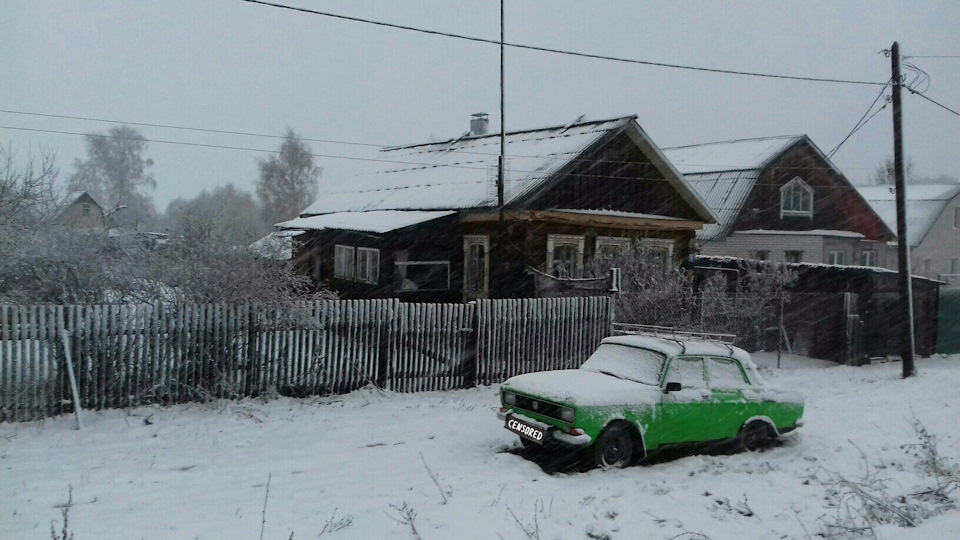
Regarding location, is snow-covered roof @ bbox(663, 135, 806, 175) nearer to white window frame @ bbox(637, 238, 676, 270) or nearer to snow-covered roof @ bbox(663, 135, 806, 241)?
snow-covered roof @ bbox(663, 135, 806, 241)

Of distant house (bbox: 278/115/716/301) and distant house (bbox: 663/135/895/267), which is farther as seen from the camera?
distant house (bbox: 663/135/895/267)

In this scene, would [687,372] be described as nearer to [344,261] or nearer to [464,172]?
[464,172]

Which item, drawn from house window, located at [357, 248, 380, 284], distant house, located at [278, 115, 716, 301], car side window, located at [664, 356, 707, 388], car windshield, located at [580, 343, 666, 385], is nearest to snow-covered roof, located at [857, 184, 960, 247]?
distant house, located at [278, 115, 716, 301]

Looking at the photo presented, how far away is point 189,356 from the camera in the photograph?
9102 mm

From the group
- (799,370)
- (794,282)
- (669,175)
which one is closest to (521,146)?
(669,175)

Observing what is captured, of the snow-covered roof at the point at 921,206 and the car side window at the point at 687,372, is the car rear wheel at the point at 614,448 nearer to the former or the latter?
the car side window at the point at 687,372

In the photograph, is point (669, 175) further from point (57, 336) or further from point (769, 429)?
point (57, 336)

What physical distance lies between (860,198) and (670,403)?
26255mm

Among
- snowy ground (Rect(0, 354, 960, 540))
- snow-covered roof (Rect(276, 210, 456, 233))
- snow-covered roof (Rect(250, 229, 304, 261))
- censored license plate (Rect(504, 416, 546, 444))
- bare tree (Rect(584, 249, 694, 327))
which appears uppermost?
snow-covered roof (Rect(276, 210, 456, 233))

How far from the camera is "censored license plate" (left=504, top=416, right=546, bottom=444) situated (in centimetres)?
725

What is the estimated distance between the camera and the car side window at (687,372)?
779 centimetres

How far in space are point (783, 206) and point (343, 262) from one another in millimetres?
18006

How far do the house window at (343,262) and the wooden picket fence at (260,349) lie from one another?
405 inches

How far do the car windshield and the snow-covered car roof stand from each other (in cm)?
7
